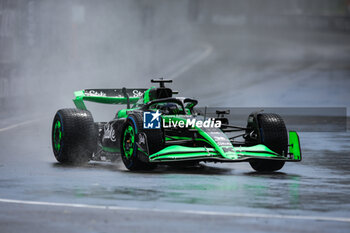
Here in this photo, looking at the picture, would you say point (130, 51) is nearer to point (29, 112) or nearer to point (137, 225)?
point (29, 112)

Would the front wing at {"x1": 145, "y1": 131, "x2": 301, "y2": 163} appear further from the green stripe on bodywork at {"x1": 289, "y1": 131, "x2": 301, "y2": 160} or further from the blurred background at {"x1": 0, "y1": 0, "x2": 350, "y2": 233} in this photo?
the green stripe on bodywork at {"x1": 289, "y1": 131, "x2": 301, "y2": 160}

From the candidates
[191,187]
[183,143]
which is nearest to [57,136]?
[183,143]

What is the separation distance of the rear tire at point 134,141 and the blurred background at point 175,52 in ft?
59.7

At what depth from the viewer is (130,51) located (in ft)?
234

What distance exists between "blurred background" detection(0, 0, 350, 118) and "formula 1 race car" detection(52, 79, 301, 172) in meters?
16.6

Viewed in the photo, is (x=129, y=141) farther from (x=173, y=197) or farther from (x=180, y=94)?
(x=180, y=94)

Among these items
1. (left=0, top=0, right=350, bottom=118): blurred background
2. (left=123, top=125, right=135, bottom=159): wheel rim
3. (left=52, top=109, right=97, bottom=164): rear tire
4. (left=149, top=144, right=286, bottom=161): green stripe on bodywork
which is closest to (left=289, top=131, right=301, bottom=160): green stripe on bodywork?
(left=149, top=144, right=286, bottom=161): green stripe on bodywork

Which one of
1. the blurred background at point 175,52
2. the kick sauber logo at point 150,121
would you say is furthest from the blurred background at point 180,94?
the kick sauber logo at point 150,121

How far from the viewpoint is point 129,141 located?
570 inches

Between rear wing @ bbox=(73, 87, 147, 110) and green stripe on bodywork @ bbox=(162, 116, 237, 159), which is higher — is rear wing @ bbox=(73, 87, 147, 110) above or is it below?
above

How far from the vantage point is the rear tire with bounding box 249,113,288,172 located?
575 inches

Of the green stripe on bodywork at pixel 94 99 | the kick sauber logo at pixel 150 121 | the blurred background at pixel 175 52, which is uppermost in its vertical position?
the blurred background at pixel 175 52

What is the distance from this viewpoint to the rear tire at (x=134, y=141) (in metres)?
13.9

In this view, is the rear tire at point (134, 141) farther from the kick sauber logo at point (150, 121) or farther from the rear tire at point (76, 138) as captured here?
the rear tire at point (76, 138)
